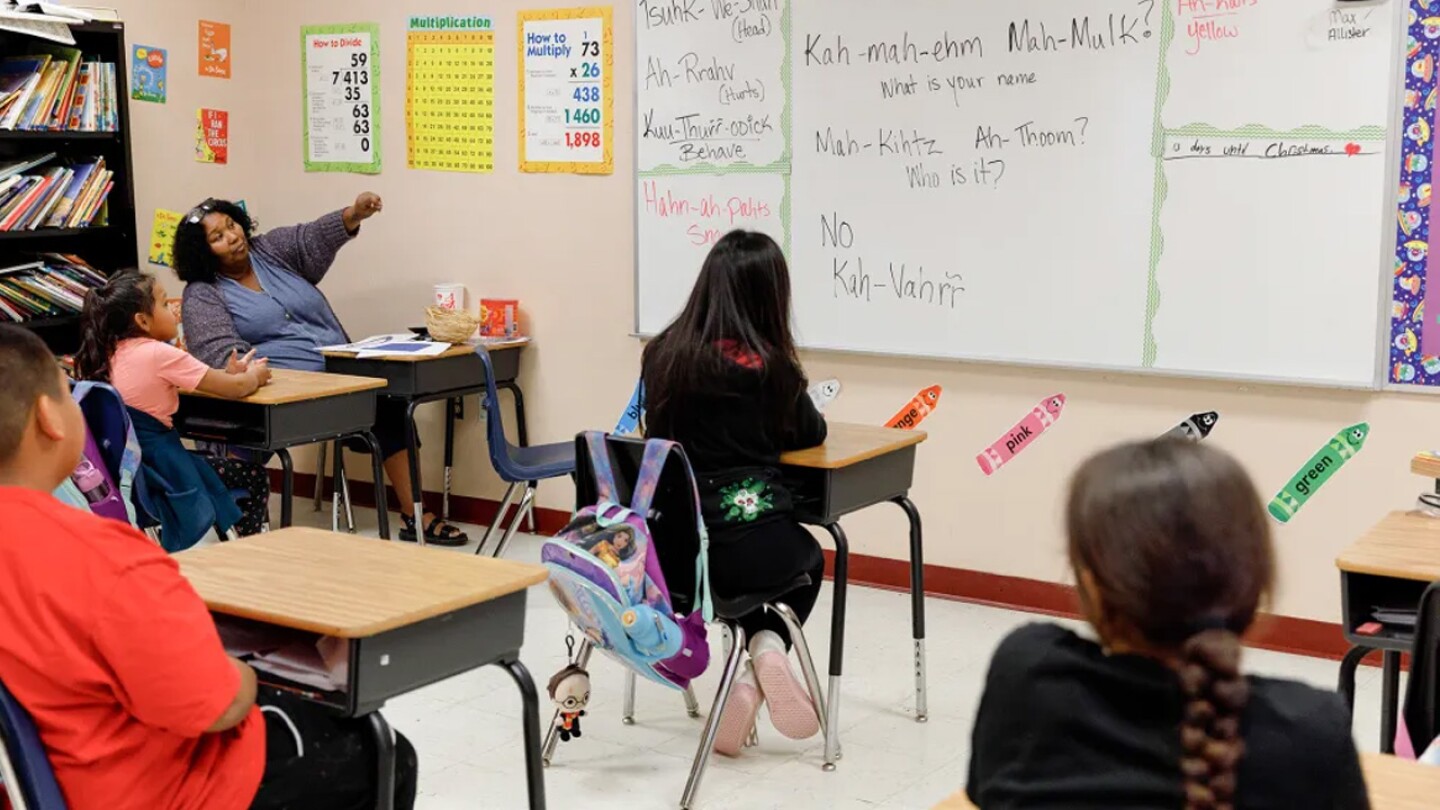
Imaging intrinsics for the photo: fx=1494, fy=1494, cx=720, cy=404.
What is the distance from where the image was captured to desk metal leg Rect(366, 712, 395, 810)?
2213mm

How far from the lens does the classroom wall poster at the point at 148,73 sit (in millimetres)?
5684

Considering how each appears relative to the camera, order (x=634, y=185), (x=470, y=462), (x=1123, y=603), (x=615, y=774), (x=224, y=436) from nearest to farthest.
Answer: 1. (x=1123, y=603)
2. (x=615, y=774)
3. (x=224, y=436)
4. (x=634, y=185)
5. (x=470, y=462)

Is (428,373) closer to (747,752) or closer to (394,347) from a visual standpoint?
(394,347)

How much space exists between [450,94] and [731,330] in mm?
2799

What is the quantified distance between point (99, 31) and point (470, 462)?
204cm

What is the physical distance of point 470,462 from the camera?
585 centimetres

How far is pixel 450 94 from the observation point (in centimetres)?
566

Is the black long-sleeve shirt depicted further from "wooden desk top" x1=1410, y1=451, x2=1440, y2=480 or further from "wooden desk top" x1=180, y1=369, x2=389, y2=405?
"wooden desk top" x1=180, y1=369, x2=389, y2=405

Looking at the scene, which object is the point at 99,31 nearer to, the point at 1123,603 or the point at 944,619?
the point at 944,619

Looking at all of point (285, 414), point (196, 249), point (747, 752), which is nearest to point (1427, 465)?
point (747, 752)

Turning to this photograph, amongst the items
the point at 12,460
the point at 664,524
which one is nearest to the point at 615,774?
the point at 664,524

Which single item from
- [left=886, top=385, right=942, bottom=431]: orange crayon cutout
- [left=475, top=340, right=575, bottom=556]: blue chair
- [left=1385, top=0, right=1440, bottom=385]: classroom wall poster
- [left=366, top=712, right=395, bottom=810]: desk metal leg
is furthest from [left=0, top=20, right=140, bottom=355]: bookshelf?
[left=1385, top=0, right=1440, bottom=385]: classroom wall poster

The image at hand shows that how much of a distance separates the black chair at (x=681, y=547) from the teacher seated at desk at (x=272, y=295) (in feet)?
7.26

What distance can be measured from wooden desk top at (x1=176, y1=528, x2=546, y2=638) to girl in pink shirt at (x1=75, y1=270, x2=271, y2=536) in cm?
165
